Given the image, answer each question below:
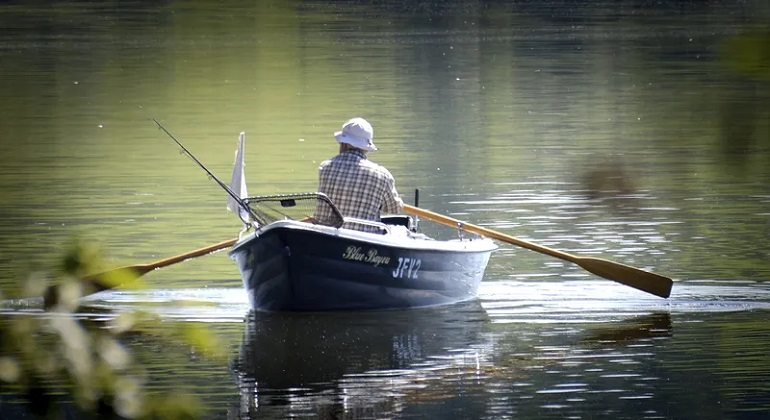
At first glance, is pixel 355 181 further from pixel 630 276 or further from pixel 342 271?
pixel 630 276

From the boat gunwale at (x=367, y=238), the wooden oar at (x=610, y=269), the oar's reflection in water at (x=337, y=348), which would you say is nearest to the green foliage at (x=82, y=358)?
the oar's reflection in water at (x=337, y=348)

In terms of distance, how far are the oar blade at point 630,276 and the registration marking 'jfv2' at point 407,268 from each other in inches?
70.3

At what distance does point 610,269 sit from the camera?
13797 millimetres

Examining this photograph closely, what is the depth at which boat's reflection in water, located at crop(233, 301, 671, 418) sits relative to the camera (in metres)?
9.82

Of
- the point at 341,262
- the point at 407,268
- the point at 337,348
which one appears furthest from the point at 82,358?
the point at 407,268

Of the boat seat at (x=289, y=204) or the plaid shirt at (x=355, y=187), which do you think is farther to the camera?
the plaid shirt at (x=355, y=187)

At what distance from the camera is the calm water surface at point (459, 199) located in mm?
9945

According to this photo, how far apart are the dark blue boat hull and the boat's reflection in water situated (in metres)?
0.11

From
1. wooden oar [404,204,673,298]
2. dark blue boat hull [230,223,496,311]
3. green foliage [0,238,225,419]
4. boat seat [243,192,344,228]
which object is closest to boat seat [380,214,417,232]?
wooden oar [404,204,673,298]

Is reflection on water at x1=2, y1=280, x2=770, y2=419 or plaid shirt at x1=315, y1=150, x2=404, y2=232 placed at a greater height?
plaid shirt at x1=315, y1=150, x2=404, y2=232

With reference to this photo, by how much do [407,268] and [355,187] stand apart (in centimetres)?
91

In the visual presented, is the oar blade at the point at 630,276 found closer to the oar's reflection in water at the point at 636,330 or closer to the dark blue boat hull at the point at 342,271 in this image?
the oar's reflection in water at the point at 636,330

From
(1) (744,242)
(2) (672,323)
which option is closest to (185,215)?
(1) (744,242)

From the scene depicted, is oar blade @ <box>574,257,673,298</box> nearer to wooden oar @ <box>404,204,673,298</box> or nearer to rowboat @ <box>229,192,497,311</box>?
wooden oar @ <box>404,204,673,298</box>
